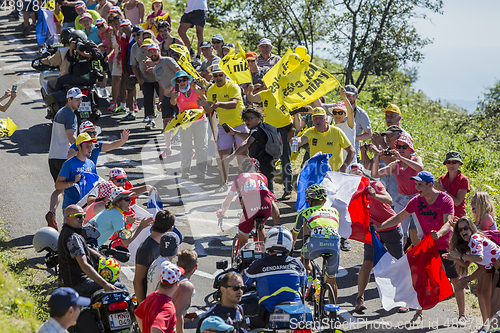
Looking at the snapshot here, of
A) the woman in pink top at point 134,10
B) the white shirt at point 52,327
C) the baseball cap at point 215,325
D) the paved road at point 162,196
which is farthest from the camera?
the woman in pink top at point 134,10

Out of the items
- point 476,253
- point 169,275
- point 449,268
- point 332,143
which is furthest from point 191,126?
point 476,253

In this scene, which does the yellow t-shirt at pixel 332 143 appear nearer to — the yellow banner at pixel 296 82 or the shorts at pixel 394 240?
the yellow banner at pixel 296 82

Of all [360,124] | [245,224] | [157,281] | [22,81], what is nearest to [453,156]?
[360,124]

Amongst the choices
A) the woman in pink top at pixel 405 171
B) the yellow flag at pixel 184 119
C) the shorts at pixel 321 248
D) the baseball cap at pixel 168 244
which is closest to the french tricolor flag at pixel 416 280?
the woman in pink top at pixel 405 171

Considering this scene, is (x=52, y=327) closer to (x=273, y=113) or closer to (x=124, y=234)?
(x=124, y=234)

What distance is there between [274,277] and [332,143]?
408cm

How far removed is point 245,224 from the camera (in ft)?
25.3

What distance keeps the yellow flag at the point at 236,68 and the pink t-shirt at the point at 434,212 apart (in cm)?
537

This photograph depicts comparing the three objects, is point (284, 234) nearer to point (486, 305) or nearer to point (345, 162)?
point (486, 305)

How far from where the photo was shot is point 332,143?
9250 millimetres

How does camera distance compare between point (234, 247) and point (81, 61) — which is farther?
point (81, 61)

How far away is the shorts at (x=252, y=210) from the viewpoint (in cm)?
768

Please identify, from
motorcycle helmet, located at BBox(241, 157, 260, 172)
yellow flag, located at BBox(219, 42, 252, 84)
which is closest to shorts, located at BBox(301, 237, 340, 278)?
motorcycle helmet, located at BBox(241, 157, 260, 172)

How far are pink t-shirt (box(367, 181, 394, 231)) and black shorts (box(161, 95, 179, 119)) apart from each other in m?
5.78
